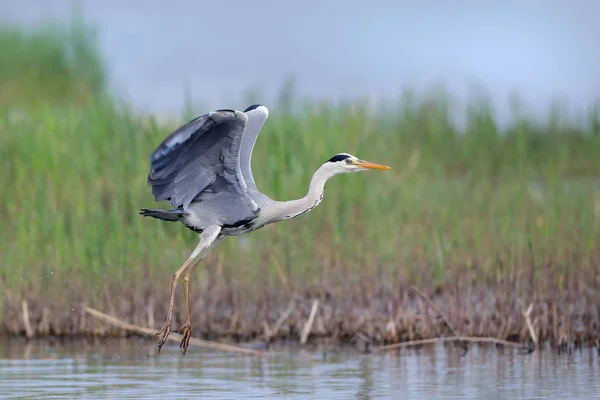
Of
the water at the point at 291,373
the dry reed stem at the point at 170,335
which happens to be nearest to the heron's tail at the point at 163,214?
the water at the point at 291,373

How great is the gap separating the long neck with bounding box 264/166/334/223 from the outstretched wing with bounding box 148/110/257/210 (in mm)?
178

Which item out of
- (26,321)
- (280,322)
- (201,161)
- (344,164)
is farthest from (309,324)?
(26,321)

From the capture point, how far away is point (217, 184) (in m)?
9.04

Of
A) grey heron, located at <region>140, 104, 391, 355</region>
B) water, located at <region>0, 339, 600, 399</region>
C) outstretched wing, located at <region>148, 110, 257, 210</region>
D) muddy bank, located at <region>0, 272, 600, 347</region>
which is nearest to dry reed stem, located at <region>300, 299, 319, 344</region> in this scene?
muddy bank, located at <region>0, 272, 600, 347</region>

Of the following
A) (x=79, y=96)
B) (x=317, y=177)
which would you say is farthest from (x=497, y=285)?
(x=79, y=96)

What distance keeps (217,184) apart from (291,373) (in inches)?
59.8

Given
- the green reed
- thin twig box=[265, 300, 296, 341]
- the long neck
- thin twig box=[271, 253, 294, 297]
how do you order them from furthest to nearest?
1. the green reed
2. thin twig box=[271, 253, 294, 297]
3. thin twig box=[265, 300, 296, 341]
4. the long neck

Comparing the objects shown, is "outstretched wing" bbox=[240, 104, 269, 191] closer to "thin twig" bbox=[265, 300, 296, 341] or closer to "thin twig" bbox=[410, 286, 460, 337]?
"thin twig" bbox=[265, 300, 296, 341]

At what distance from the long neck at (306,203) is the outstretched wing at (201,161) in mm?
178

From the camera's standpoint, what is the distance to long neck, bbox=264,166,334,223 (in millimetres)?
9000

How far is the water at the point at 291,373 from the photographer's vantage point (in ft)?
26.9

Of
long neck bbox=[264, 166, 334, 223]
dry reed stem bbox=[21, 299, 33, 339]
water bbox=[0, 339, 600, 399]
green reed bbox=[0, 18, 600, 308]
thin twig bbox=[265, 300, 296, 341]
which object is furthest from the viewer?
green reed bbox=[0, 18, 600, 308]

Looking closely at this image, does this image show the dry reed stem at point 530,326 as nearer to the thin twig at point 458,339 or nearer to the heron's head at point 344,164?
the thin twig at point 458,339

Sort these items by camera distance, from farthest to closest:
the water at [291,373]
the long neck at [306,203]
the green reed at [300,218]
A: the green reed at [300,218], the long neck at [306,203], the water at [291,373]
